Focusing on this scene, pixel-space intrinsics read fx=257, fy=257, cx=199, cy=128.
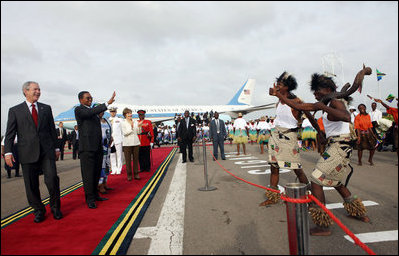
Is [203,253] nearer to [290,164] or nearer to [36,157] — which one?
[290,164]

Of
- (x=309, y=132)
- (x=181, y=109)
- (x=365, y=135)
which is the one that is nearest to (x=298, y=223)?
(x=365, y=135)

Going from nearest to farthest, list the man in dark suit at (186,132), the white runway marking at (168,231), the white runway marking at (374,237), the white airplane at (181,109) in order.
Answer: the white runway marking at (374,237) < the white runway marking at (168,231) < the man in dark suit at (186,132) < the white airplane at (181,109)

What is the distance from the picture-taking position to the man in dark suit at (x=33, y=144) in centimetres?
358

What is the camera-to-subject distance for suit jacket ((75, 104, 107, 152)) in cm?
414

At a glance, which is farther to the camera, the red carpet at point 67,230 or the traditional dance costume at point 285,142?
the traditional dance costume at point 285,142

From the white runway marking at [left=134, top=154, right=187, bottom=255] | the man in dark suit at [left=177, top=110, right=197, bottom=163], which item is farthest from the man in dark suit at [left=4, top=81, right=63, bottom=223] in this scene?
the man in dark suit at [left=177, top=110, right=197, bottom=163]

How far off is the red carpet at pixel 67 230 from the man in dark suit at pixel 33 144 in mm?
268

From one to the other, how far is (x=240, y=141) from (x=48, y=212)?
823cm

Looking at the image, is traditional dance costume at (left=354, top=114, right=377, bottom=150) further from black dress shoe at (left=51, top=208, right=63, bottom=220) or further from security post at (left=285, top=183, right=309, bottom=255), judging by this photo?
black dress shoe at (left=51, top=208, right=63, bottom=220)

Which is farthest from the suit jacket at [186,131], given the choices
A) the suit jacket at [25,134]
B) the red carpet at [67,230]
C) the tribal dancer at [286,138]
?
the suit jacket at [25,134]

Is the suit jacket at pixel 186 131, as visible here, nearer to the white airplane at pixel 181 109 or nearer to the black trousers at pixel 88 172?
the black trousers at pixel 88 172

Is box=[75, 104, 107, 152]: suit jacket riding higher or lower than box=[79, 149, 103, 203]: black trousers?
higher

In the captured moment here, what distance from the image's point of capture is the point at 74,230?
3.30 metres

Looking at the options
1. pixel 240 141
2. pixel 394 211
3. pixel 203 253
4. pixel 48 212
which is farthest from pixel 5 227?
pixel 240 141
